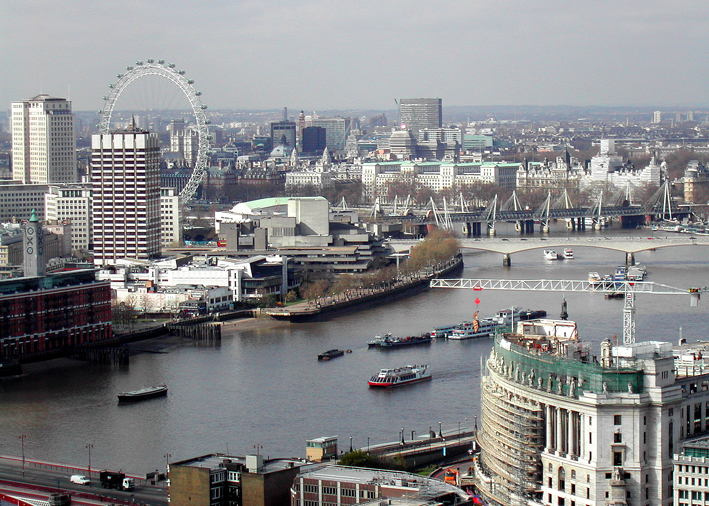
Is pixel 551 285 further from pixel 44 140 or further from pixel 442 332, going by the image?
pixel 44 140

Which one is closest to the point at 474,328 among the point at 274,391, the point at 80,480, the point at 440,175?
the point at 274,391

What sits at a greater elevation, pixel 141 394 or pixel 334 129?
pixel 334 129

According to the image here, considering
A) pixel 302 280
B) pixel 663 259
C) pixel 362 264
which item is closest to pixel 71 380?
pixel 302 280

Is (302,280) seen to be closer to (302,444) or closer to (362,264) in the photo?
(362,264)

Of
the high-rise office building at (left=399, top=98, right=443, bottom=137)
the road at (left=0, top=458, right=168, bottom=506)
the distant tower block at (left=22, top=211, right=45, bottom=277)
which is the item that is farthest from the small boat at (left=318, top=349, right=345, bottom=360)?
the high-rise office building at (left=399, top=98, right=443, bottom=137)

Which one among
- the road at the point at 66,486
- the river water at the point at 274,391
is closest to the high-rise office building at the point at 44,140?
the river water at the point at 274,391

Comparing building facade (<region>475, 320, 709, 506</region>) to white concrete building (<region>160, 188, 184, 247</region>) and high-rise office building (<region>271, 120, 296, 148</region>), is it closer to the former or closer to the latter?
white concrete building (<region>160, 188, 184, 247</region>)

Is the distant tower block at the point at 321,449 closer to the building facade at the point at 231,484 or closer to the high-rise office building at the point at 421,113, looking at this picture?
the building facade at the point at 231,484
